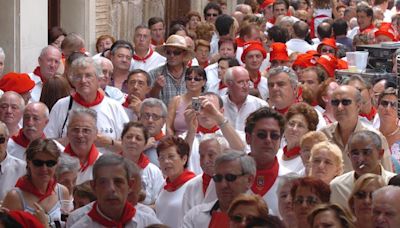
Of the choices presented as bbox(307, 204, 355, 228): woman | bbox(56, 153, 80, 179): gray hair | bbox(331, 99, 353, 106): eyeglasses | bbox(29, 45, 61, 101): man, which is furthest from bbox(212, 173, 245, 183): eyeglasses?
bbox(29, 45, 61, 101): man

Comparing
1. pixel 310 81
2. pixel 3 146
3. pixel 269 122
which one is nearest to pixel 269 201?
pixel 269 122

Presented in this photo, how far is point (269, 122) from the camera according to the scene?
11.4 meters

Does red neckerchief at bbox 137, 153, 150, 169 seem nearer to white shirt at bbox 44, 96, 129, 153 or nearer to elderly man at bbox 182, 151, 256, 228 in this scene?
white shirt at bbox 44, 96, 129, 153

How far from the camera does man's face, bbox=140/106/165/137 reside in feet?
44.2

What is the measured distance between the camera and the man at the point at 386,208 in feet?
31.5

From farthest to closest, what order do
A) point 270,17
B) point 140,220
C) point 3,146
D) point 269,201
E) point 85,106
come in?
point 270,17 < point 85,106 < point 3,146 < point 269,201 < point 140,220

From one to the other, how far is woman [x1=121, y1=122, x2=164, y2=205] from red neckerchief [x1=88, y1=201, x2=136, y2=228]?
82.5 inches

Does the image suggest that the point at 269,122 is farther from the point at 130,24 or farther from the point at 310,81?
the point at 130,24

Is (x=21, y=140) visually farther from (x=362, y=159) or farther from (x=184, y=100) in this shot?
(x=362, y=159)

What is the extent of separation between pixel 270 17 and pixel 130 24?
2.35 meters

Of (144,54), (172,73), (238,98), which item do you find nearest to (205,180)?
(238,98)

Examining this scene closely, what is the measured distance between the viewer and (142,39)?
1780cm

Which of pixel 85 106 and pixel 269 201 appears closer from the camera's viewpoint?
pixel 269 201

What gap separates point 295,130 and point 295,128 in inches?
1.1
